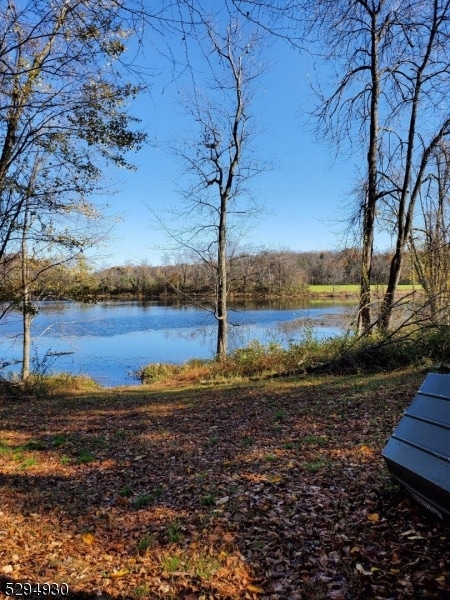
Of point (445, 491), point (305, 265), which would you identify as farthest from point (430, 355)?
point (305, 265)

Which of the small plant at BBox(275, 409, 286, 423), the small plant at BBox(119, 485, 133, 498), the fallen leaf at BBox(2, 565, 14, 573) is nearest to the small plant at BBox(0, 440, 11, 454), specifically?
the small plant at BBox(119, 485, 133, 498)

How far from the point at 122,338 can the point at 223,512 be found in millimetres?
21916

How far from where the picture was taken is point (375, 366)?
972cm

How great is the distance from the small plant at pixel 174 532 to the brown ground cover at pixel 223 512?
0.02 meters

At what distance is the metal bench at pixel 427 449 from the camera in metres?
2.31

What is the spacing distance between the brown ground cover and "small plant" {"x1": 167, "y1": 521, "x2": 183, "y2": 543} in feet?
0.05

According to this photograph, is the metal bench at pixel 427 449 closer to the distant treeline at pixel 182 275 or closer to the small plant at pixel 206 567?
the small plant at pixel 206 567

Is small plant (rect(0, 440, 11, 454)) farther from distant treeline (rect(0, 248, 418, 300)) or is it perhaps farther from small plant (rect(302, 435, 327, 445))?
distant treeline (rect(0, 248, 418, 300))

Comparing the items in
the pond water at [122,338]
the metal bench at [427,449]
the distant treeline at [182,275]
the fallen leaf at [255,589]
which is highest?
the distant treeline at [182,275]

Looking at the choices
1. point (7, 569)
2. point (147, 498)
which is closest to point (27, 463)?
point (147, 498)

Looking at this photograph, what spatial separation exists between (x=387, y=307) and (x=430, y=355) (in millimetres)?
2075

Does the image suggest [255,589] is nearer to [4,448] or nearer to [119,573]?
[119,573]

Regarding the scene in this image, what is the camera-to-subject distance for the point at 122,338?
80.3 feet

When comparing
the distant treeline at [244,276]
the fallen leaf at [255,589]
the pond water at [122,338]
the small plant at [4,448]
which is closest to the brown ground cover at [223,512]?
the fallen leaf at [255,589]
